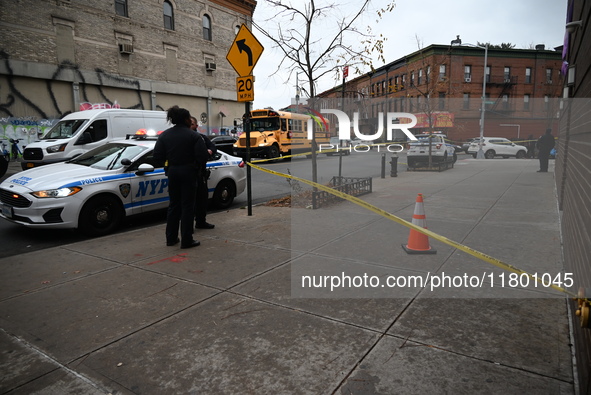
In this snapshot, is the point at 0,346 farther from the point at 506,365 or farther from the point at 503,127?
the point at 503,127

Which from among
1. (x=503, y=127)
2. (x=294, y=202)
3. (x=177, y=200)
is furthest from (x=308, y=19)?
(x=503, y=127)

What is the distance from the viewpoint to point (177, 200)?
5.62 metres

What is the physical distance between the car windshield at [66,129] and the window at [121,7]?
15313 millimetres

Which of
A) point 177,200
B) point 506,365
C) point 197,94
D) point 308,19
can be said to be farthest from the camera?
point 197,94

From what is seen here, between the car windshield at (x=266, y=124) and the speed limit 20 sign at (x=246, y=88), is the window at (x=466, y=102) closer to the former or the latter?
the car windshield at (x=266, y=124)

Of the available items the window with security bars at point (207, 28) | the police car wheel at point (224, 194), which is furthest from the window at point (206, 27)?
the police car wheel at point (224, 194)

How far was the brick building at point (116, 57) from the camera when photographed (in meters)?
21.4

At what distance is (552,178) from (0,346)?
14805 millimetres

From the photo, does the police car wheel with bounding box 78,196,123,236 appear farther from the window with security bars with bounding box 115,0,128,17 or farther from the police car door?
the window with security bars with bounding box 115,0,128,17

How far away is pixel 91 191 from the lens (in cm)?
619

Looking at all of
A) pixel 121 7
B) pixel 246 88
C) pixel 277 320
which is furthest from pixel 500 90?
pixel 277 320

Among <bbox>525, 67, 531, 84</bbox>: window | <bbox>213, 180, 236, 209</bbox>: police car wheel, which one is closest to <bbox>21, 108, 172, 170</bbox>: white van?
<bbox>213, 180, 236, 209</bbox>: police car wheel

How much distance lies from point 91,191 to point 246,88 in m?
3.24

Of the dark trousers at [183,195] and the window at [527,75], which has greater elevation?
the window at [527,75]
